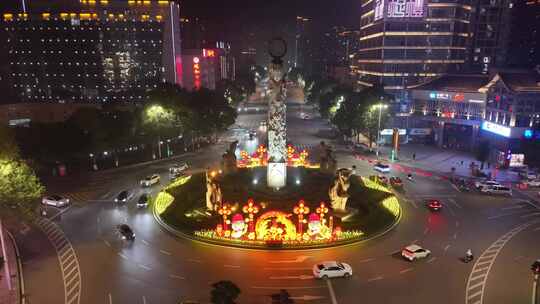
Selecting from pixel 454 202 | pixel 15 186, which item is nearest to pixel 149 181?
pixel 15 186

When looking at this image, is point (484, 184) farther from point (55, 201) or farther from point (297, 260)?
point (55, 201)

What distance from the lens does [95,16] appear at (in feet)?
502

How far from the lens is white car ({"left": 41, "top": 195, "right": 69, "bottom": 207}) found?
187 feet

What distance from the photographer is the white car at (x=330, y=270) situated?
124 ft

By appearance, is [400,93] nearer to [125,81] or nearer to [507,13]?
[507,13]

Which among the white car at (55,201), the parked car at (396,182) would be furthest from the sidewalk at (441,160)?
the white car at (55,201)

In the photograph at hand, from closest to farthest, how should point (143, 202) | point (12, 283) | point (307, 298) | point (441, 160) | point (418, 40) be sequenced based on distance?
point (307, 298) → point (12, 283) → point (143, 202) → point (441, 160) → point (418, 40)

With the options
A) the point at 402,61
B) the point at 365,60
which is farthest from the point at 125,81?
the point at 402,61

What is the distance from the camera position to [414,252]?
137 ft

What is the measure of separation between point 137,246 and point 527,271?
40107 millimetres

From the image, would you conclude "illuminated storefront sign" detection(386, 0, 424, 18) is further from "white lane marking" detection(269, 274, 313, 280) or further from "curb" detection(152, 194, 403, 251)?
"white lane marking" detection(269, 274, 313, 280)

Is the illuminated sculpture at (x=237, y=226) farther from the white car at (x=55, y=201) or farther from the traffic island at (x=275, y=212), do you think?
the white car at (x=55, y=201)

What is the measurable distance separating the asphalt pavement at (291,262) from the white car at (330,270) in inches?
22.8

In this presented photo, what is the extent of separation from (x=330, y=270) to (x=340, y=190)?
15877mm
